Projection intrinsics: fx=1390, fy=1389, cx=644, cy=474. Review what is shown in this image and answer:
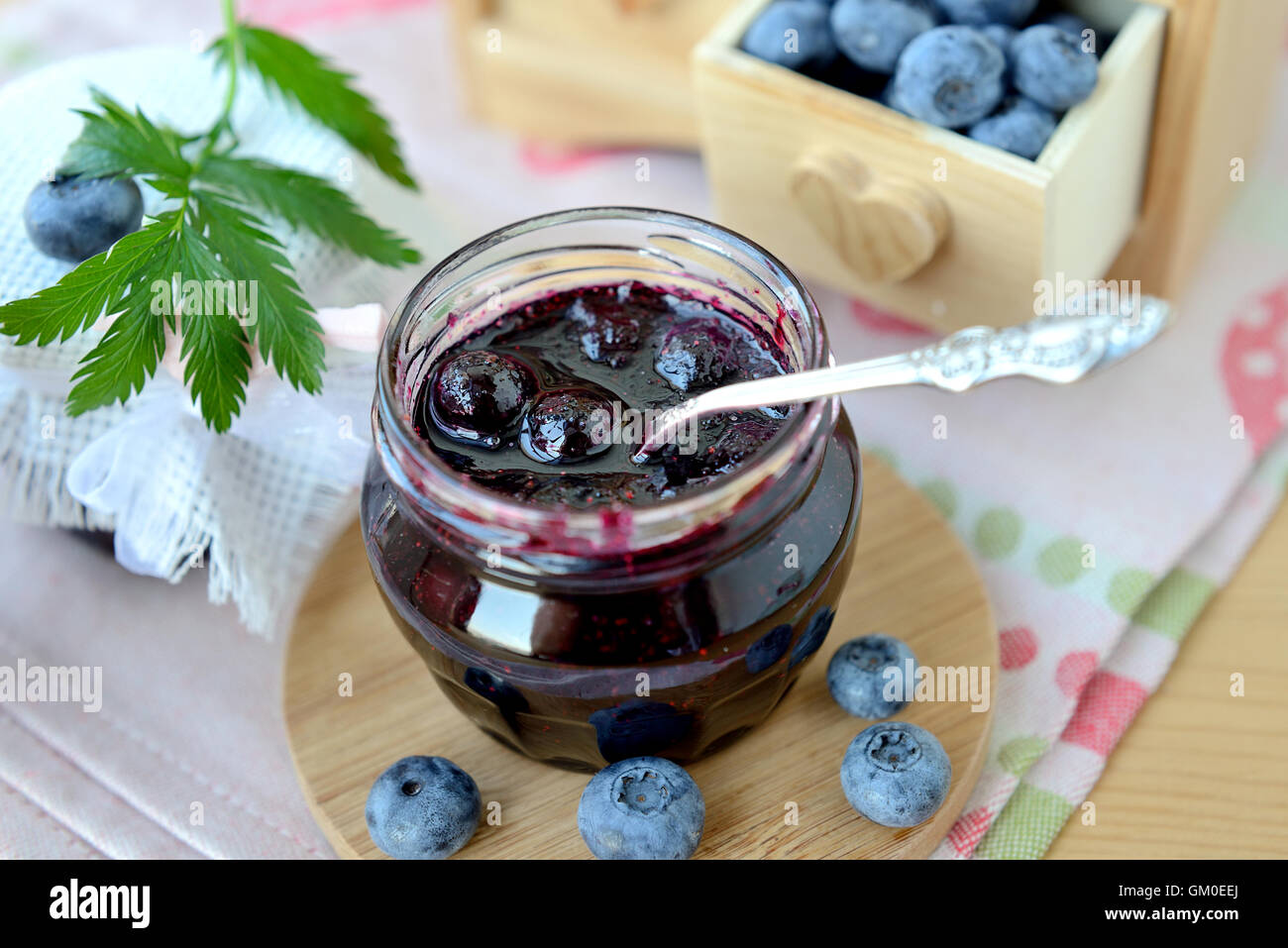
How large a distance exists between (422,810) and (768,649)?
10.4 inches

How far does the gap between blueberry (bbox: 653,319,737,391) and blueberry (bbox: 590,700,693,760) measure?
22 cm

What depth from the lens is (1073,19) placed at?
1223mm

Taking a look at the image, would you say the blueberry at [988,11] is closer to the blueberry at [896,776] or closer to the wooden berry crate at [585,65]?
the wooden berry crate at [585,65]

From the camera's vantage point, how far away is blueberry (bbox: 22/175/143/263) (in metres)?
1.08

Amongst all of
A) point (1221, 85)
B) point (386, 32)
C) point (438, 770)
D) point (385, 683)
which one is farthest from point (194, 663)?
point (1221, 85)

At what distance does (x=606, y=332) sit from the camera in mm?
991

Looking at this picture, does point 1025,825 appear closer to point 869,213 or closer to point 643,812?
point 643,812

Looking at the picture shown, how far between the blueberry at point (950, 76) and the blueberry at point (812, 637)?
0.44 metres

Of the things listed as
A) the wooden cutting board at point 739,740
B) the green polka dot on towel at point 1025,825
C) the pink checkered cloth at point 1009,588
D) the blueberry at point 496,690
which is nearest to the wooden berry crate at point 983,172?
the pink checkered cloth at point 1009,588

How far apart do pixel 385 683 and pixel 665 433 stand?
338 mm

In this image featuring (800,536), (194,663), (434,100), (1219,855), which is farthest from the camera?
(434,100)

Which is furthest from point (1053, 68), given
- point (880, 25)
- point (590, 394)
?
point (590, 394)

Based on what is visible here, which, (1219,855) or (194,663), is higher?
(1219,855)

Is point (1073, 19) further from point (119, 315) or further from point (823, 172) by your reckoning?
point (119, 315)
